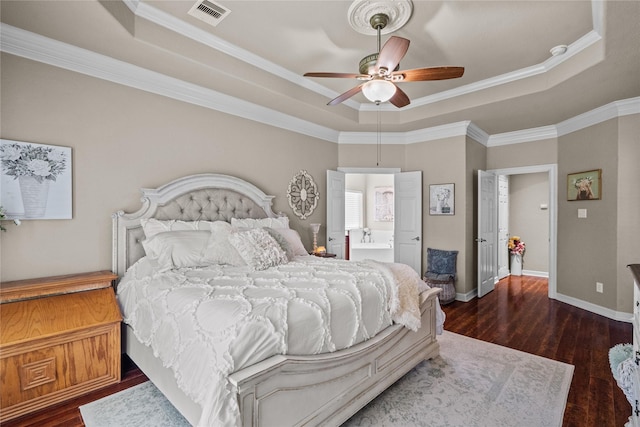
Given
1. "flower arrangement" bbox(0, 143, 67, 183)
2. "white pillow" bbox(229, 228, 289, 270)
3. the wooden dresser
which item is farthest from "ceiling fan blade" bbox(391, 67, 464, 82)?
the wooden dresser

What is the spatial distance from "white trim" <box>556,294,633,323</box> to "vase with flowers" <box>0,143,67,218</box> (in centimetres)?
609

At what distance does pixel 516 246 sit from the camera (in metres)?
6.19

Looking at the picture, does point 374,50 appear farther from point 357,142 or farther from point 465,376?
point 465,376

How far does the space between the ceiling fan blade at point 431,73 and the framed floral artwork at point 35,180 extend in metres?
2.78

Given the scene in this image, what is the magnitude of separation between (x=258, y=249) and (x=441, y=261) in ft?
10.6

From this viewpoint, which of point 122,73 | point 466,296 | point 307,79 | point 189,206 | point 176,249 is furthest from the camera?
point 466,296

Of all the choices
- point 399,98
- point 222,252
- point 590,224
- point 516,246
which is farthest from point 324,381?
point 516,246

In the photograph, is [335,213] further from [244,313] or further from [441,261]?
[244,313]

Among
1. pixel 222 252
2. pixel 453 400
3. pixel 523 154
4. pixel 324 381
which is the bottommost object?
pixel 453 400

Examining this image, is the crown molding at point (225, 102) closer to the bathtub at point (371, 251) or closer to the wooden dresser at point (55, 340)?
the wooden dresser at point (55, 340)

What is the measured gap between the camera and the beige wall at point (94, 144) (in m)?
2.36

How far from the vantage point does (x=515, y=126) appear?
4.72m

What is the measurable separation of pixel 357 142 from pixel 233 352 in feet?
14.2

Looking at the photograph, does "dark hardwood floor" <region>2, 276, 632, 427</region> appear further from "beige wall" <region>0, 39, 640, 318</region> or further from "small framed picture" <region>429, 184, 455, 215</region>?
"small framed picture" <region>429, 184, 455, 215</region>
